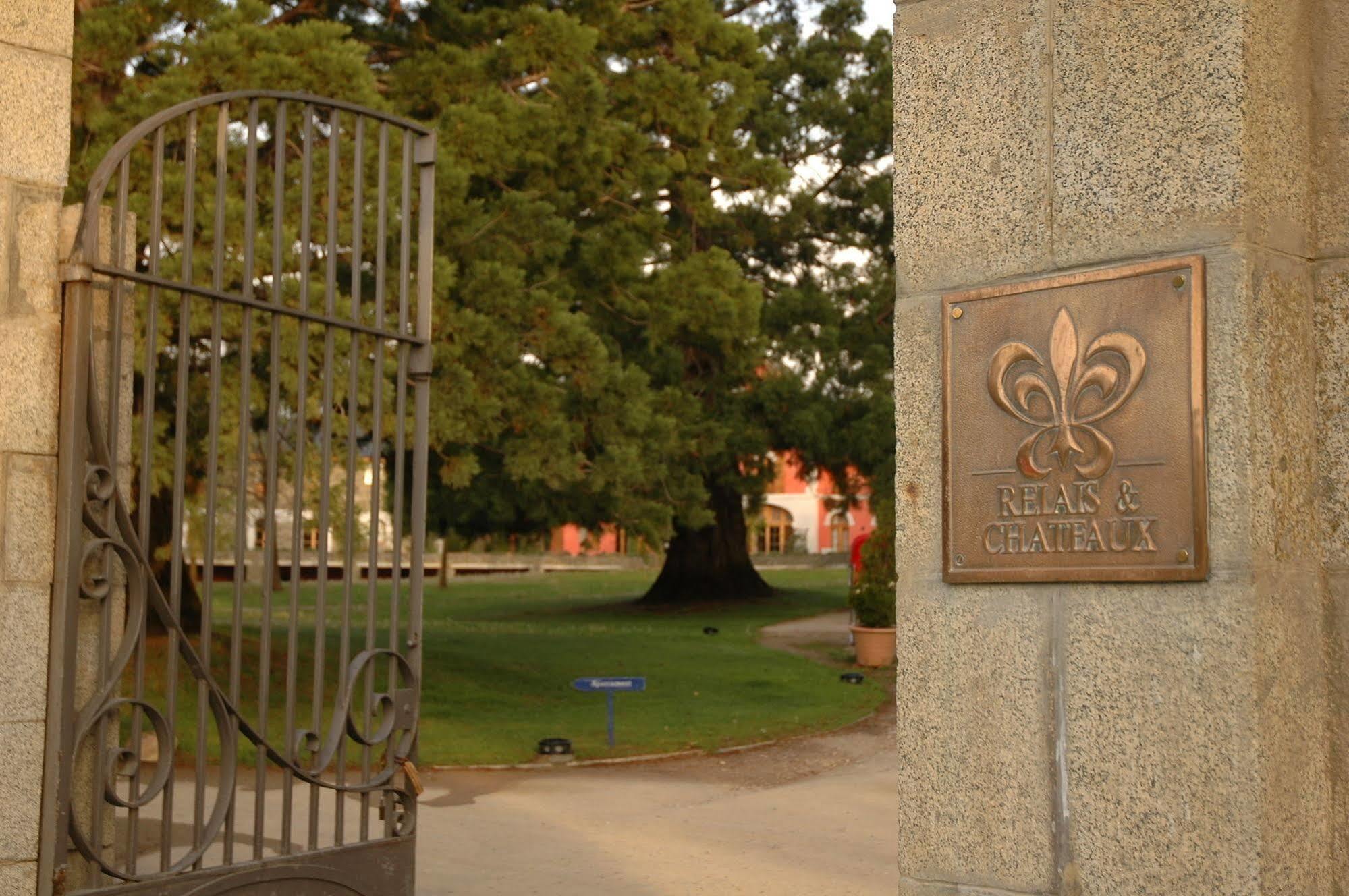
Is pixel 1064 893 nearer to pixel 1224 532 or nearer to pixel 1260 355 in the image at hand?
pixel 1224 532

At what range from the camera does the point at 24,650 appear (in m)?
4.27

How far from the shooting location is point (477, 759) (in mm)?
11086

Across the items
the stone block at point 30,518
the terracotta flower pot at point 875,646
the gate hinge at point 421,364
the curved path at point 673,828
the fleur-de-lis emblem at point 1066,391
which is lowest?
the curved path at point 673,828

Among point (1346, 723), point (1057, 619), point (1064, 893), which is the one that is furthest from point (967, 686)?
point (1346, 723)

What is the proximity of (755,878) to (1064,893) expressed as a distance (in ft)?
15.2

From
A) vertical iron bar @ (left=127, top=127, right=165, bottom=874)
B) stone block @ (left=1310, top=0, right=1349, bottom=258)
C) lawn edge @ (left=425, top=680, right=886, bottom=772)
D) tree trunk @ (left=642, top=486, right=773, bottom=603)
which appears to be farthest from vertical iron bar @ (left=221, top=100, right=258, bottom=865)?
tree trunk @ (left=642, top=486, right=773, bottom=603)

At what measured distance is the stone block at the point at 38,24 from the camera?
14.2 ft

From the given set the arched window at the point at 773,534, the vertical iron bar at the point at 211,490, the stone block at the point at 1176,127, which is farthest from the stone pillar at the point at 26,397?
the arched window at the point at 773,534

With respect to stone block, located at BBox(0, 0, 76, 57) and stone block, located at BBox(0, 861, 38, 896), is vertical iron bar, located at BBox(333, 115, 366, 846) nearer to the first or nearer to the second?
stone block, located at BBox(0, 0, 76, 57)

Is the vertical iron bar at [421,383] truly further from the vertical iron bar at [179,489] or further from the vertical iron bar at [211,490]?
the vertical iron bar at [179,489]

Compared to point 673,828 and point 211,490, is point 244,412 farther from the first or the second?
point 673,828

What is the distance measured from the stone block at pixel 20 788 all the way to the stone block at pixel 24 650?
0.04 meters

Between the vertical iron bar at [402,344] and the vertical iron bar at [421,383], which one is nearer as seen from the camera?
the vertical iron bar at [402,344]

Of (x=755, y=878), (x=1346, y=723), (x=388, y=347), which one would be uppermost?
(x=388, y=347)
